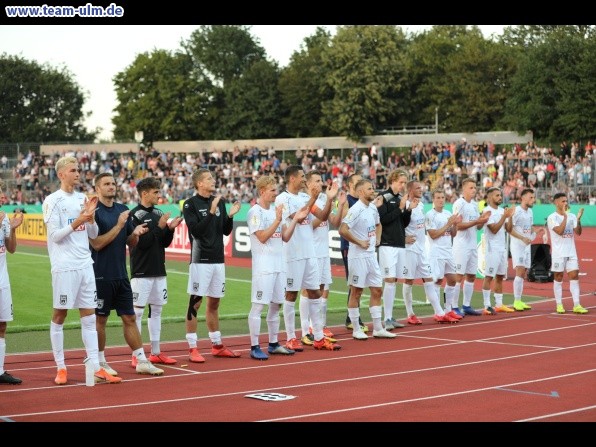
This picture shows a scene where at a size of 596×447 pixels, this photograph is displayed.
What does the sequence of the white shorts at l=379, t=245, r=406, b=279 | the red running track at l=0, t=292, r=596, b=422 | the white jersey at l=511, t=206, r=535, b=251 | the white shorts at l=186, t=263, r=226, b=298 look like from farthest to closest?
the white jersey at l=511, t=206, r=535, b=251
the white shorts at l=379, t=245, r=406, b=279
the white shorts at l=186, t=263, r=226, b=298
the red running track at l=0, t=292, r=596, b=422

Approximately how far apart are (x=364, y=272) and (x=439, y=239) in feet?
10.8

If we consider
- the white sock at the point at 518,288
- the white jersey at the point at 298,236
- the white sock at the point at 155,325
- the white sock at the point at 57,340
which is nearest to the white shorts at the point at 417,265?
the white sock at the point at 518,288

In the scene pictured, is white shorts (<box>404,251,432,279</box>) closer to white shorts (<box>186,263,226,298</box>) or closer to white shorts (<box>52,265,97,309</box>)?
white shorts (<box>186,263,226,298</box>)

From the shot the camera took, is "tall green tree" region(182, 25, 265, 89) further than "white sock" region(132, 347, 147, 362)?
Yes

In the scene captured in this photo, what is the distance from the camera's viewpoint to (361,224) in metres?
14.9

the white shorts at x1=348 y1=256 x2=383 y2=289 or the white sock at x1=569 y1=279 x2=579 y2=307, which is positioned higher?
the white shorts at x1=348 y1=256 x2=383 y2=289

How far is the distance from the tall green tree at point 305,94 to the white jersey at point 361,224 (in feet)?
221

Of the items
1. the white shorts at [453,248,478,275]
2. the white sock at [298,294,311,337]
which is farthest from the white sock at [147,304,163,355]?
the white shorts at [453,248,478,275]

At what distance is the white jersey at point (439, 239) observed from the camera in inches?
696

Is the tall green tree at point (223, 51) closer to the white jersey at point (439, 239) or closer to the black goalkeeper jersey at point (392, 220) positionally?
the white jersey at point (439, 239)

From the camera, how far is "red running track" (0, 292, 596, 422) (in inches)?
380

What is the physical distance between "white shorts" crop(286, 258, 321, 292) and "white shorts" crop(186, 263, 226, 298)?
121 centimetres
